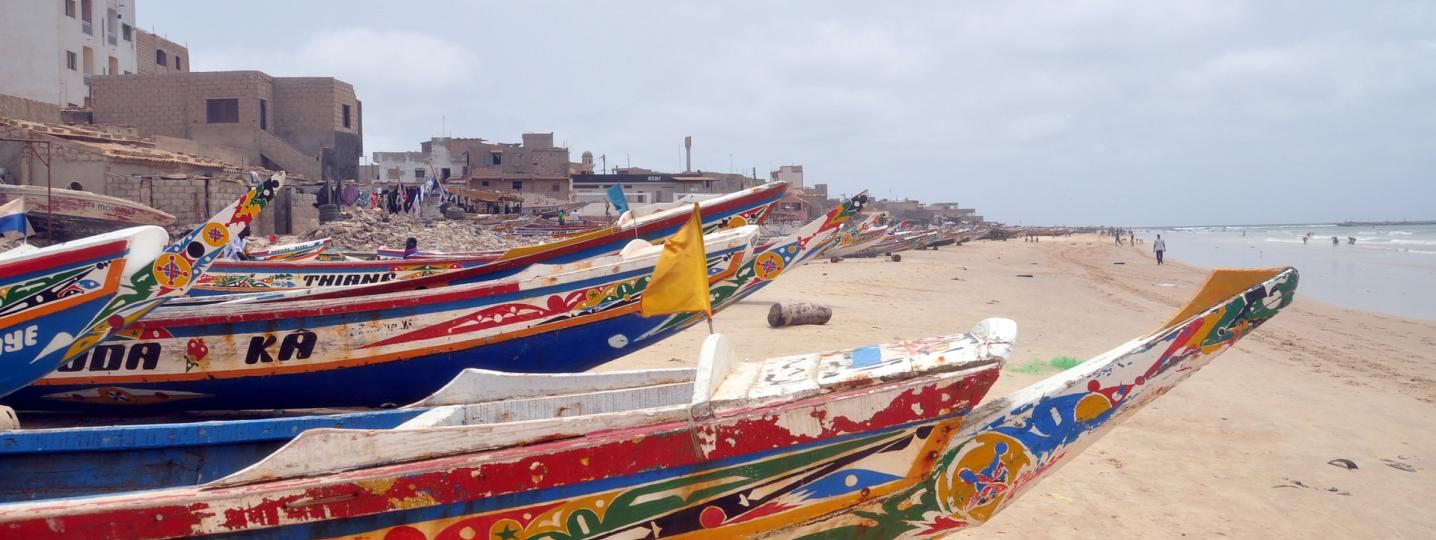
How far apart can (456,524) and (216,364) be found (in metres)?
4.27

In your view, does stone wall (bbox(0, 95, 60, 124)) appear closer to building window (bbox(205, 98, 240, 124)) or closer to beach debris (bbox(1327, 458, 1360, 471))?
building window (bbox(205, 98, 240, 124))

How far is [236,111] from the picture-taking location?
3058 centimetres

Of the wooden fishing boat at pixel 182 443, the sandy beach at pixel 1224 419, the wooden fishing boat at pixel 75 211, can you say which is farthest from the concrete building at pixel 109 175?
the wooden fishing boat at pixel 182 443

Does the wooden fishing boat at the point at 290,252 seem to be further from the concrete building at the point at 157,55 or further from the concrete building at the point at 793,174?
the concrete building at the point at 793,174

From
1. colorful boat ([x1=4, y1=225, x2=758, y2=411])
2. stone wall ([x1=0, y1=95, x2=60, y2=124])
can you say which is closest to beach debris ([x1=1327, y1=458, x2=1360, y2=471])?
colorful boat ([x1=4, y1=225, x2=758, y2=411])

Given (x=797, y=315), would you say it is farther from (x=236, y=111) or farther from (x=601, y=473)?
(x=236, y=111)

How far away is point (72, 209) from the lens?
49.4 ft

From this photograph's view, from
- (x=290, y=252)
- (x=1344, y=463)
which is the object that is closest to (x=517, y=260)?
(x=1344, y=463)

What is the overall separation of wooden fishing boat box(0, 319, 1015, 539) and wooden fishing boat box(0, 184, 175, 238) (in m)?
15.3

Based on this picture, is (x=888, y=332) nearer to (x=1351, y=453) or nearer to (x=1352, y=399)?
(x=1352, y=399)

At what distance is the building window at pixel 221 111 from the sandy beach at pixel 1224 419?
22.4 m

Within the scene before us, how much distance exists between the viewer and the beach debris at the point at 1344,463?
5.87 meters

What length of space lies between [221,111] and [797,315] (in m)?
26.9

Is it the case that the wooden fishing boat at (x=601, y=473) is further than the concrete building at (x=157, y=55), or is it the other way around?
the concrete building at (x=157, y=55)
